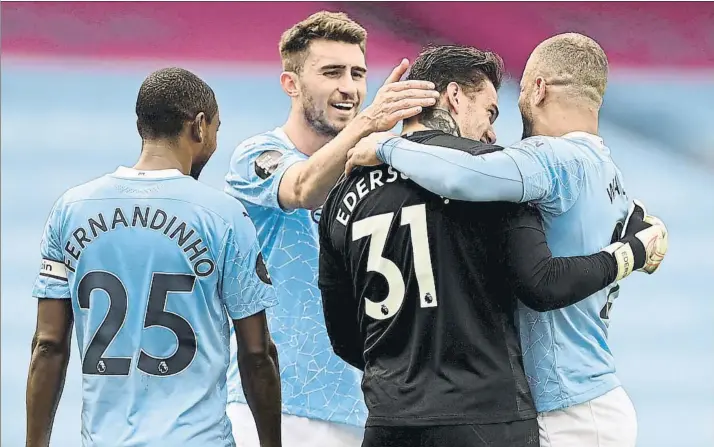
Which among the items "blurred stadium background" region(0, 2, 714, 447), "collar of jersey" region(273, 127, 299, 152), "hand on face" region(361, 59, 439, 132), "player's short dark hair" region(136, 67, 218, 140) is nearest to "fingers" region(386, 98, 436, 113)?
"hand on face" region(361, 59, 439, 132)

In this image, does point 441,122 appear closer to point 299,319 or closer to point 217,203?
point 217,203

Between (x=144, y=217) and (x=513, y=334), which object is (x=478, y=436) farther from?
(x=144, y=217)

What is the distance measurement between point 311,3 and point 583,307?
8.86 feet

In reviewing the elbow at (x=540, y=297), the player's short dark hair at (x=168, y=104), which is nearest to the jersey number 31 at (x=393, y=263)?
the elbow at (x=540, y=297)

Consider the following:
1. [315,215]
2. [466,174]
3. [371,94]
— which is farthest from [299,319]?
[371,94]

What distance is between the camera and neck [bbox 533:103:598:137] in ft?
8.70

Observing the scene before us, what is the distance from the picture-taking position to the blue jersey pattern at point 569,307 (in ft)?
8.00

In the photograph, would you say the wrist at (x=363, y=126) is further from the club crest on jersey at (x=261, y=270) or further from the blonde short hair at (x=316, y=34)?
the blonde short hair at (x=316, y=34)

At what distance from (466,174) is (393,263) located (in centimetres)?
29

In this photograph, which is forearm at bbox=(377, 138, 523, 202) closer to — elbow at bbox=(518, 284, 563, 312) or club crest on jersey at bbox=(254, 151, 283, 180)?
elbow at bbox=(518, 284, 563, 312)

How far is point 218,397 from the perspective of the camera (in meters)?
2.61

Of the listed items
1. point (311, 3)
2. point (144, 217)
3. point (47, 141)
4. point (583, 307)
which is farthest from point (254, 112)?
point (583, 307)

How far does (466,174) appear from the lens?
2.32 m

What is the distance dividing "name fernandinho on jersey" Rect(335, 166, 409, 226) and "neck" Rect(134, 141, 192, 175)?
1.44ft
